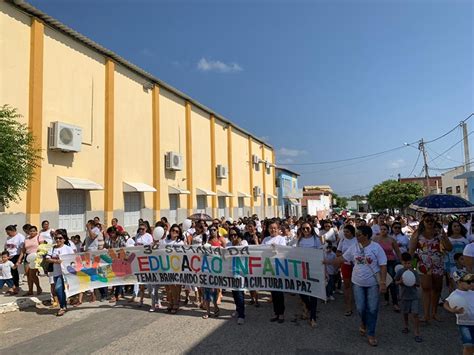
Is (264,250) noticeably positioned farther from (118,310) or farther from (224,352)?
(118,310)

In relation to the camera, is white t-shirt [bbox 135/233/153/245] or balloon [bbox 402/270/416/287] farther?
white t-shirt [bbox 135/233/153/245]

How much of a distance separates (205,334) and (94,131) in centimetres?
1202

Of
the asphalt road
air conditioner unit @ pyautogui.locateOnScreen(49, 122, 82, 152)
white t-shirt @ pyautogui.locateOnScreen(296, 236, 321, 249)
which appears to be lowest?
the asphalt road

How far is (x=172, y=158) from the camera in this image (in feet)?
67.5

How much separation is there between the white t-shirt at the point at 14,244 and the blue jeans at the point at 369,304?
845 cm

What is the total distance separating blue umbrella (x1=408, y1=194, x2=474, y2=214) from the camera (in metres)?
7.73

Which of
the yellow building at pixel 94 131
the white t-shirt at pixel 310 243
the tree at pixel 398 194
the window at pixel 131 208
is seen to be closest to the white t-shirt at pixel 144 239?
the white t-shirt at pixel 310 243

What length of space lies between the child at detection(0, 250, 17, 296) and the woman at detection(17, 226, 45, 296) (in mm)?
222

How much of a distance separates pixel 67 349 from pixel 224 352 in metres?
2.40

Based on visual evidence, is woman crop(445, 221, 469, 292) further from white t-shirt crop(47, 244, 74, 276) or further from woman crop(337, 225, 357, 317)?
white t-shirt crop(47, 244, 74, 276)

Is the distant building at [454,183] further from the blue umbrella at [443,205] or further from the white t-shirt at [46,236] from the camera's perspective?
the white t-shirt at [46,236]

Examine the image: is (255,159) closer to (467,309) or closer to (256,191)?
(256,191)

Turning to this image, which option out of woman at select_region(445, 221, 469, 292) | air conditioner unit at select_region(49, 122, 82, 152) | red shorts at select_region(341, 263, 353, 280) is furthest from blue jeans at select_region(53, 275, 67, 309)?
woman at select_region(445, 221, 469, 292)

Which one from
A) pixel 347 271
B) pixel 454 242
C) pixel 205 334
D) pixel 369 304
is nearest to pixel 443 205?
pixel 454 242
